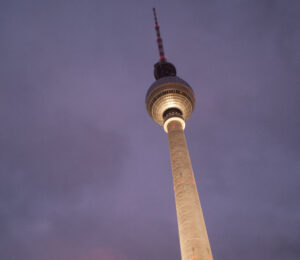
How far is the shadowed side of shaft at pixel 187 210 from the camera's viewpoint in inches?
1421

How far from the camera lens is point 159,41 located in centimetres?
6850

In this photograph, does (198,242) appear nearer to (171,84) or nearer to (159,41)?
(171,84)

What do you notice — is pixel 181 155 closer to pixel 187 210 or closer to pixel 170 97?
pixel 187 210

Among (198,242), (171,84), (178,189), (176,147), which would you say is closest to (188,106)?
(171,84)

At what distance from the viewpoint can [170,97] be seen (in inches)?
2192

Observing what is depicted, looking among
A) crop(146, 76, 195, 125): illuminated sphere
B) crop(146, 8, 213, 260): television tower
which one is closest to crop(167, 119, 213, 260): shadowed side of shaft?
crop(146, 8, 213, 260): television tower

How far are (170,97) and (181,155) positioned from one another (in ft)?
47.7

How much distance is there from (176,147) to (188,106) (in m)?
13.1

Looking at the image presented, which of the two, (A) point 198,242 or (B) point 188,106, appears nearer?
(A) point 198,242

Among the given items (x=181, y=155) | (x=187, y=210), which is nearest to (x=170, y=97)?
(x=181, y=155)

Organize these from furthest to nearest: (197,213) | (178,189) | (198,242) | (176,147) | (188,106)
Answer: (188,106)
(176,147)
(178,189)
(197,213)
(198,242)

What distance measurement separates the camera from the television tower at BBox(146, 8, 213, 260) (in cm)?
3688

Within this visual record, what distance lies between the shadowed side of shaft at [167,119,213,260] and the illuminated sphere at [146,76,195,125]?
794cm

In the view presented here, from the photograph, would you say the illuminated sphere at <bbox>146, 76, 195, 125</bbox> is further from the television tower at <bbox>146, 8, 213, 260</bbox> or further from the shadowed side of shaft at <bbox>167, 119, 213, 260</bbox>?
the shadowed side of shaft at <bbox>167, 119, 213, 260</bbox>
